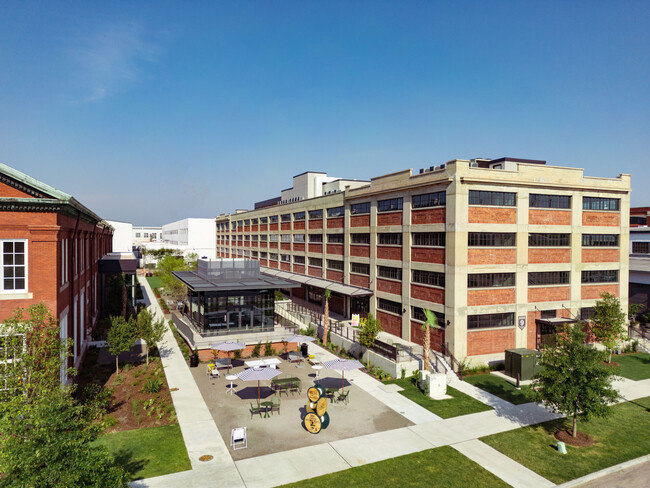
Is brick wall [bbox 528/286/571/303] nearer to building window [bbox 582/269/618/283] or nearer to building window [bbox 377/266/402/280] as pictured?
building window [bbox 582/269/618/283]

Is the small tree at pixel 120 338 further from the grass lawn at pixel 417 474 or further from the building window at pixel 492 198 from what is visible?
the building window at pixel 492 198

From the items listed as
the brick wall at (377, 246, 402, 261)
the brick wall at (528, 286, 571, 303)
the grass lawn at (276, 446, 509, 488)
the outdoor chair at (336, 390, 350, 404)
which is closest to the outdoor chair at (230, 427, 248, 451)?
the grass lawn at (276, 446, 509, 488)

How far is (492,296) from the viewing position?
32000mm

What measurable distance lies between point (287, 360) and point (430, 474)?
17.5 m

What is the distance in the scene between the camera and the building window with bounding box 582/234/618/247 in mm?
36375

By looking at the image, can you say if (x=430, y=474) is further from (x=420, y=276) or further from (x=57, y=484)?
(x=420, y=276)

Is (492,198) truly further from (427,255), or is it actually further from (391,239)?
(391,239)

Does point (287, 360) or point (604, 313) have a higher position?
point (604, 313)

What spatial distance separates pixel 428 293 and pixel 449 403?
34.6 feet

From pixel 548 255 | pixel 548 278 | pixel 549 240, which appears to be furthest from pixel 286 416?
pixel 549 240

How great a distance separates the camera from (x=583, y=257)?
119ft

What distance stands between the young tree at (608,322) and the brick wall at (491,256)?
875 centimetres

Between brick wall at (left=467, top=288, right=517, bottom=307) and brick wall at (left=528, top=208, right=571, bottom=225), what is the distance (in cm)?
603

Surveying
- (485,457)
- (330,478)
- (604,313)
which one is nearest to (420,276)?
(604,313)
